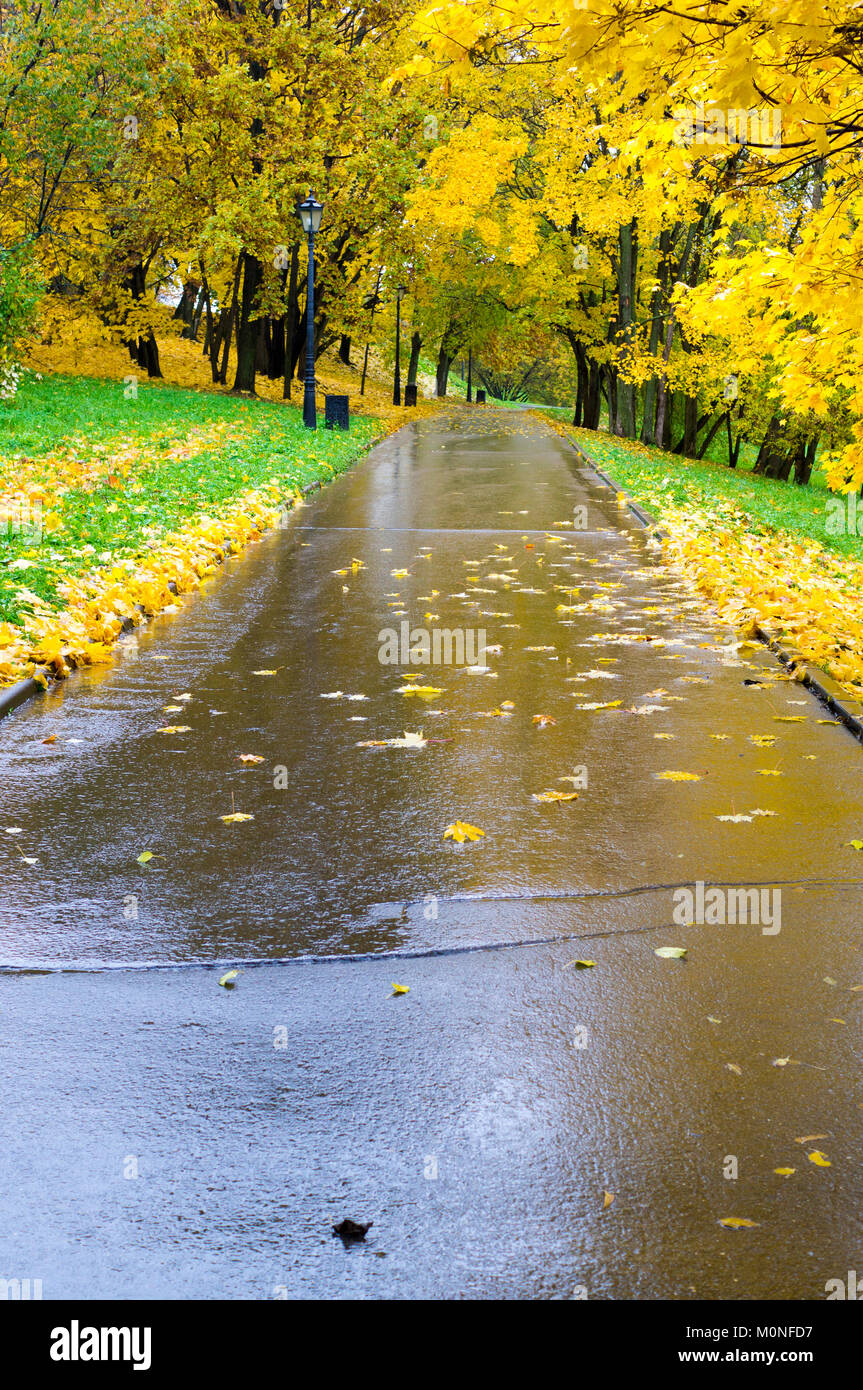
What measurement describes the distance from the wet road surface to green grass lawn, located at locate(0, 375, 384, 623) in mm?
2621

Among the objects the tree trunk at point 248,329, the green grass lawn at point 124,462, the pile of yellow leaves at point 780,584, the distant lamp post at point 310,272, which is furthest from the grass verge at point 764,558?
the tree trunk at point 248,329

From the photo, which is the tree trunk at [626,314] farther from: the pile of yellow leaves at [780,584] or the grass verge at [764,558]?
the pile of yellow leaves at [780,584]

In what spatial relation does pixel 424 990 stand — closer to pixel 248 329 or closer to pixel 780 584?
pixel 780 584

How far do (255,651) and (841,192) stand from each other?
201 inches

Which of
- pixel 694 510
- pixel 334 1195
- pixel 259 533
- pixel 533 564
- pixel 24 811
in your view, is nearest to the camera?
pixel 334 1195

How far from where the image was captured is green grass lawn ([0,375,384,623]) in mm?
10500

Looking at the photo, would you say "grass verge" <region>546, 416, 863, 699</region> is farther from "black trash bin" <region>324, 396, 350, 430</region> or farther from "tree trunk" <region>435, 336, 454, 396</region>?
"tree trunk" <region>435, 336, 454, 396</region>

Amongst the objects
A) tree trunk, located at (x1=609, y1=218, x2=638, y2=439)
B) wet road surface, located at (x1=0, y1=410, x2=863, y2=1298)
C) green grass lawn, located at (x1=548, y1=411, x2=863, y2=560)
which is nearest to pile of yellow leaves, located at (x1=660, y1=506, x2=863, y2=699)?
wet road surface, located at (x1=0, y1=410, x2=863, y2=1298)

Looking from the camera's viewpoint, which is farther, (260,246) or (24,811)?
(260,246)

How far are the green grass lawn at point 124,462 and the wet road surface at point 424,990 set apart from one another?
2621 mm

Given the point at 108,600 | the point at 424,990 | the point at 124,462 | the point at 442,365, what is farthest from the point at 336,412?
the point at 442,365

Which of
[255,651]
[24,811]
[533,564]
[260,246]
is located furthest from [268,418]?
[24,811]

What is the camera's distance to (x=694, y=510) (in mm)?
17594
